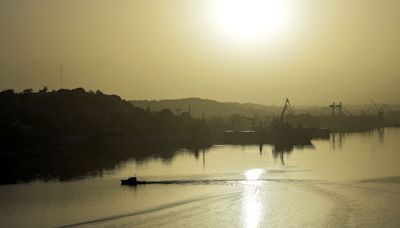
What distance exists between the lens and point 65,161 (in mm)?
49625

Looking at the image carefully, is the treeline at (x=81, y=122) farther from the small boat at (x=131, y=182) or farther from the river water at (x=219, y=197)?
the small boat at (x=131, y=182)

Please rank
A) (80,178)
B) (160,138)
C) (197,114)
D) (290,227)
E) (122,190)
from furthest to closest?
(197,114)
(160,138)
(80,178)
(122,190)
(290,227)

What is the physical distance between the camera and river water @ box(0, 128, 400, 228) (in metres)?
22.0

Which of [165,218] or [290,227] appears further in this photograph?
[165,218]

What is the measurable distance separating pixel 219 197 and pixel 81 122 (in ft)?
174

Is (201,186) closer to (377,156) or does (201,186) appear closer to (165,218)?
(165,218)

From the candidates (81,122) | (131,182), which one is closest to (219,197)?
(131,182)

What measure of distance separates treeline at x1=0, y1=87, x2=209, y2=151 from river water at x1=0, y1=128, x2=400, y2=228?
29.3 meters

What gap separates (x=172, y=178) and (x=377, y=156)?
19.6 metres

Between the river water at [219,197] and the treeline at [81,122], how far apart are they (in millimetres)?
29276

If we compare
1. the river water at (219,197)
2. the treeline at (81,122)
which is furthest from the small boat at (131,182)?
the treeline at (81,122)

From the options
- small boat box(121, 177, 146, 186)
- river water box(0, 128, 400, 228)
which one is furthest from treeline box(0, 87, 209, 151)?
small boat box(121, 177, 146, 186)

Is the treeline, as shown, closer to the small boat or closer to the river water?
the river water

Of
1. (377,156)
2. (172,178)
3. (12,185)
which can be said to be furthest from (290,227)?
(377,156)
